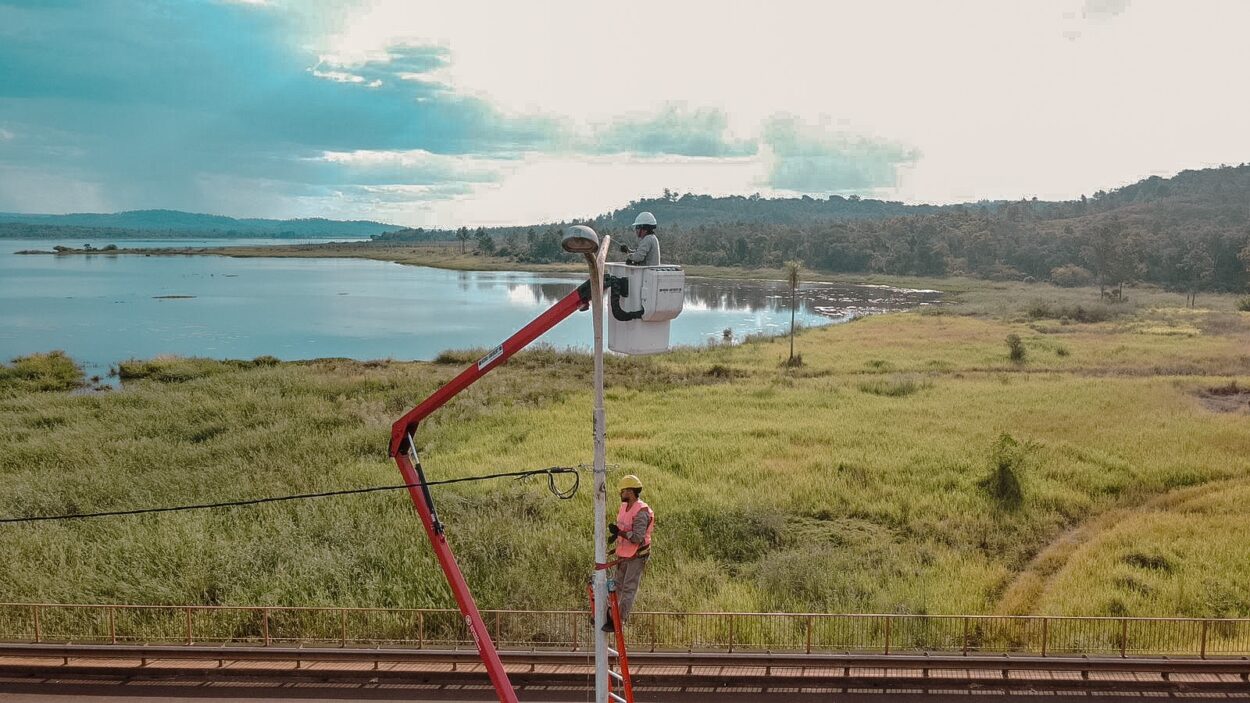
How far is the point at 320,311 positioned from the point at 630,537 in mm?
95773

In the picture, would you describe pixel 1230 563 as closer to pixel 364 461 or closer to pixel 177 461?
pixel 364 461

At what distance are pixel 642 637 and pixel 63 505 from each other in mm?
17504

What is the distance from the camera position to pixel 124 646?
1184 cm

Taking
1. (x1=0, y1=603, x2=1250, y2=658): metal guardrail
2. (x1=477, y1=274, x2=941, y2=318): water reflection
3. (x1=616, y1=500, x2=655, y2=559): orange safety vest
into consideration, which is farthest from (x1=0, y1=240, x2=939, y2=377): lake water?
(x1=616, y1=500, x2=655, y2=559): orange safety vest

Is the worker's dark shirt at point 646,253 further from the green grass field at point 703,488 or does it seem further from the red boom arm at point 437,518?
the green grass field at point 703,488

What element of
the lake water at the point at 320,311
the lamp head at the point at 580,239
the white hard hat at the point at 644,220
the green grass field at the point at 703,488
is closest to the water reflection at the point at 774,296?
the lake water at the point at 320,311

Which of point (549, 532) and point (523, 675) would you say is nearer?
point (523, 675)

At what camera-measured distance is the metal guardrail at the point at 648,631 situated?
13.2m

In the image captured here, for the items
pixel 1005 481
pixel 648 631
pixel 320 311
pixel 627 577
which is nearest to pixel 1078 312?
pixel 1005 481

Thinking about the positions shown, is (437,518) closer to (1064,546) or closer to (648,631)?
(648,631)

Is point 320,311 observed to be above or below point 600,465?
below

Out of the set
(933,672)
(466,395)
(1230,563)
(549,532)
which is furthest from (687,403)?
(933,672)

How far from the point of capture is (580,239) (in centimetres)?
586

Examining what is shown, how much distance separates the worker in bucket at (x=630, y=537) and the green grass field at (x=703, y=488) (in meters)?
7.80
